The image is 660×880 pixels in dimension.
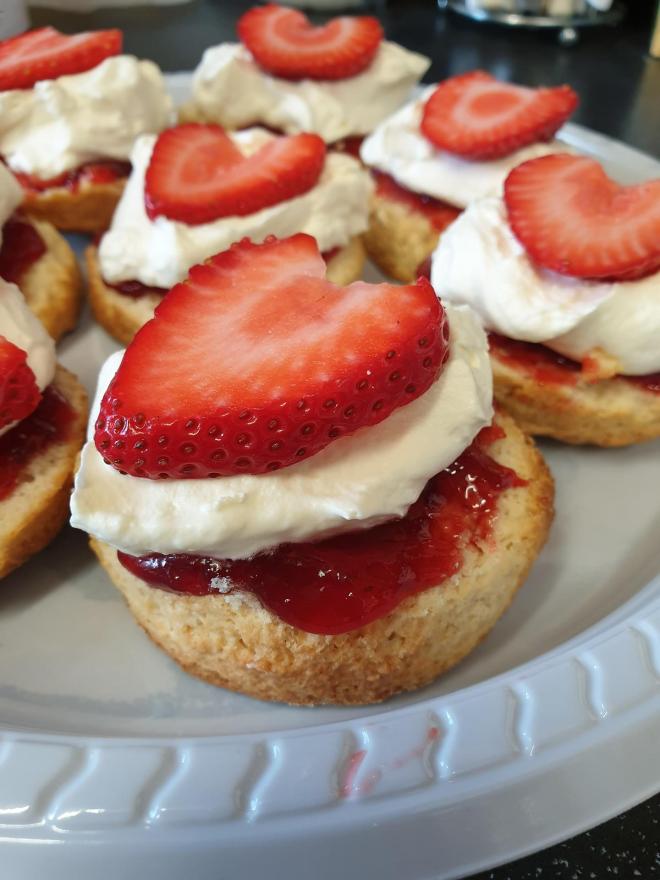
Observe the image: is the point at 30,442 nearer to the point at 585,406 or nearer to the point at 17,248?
the point at 17,248

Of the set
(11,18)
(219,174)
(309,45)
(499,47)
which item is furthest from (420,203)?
(499,47)

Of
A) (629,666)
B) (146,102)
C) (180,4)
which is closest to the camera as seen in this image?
(629,666)

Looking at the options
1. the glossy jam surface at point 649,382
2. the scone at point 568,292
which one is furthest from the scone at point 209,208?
the glossy jam surface at point 649,382

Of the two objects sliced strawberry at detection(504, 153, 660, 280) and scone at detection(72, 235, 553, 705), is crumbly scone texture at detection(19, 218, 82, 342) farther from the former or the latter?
sliced strawberry at detection(504, 153, 660, 280)

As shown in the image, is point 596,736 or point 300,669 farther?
point 300,669

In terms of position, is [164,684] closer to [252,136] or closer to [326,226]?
[326,226]

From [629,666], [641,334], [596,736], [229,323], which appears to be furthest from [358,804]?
[641,334]

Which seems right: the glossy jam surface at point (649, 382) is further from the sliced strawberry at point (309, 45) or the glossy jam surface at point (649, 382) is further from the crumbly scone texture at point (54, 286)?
the sliced strawberry at point (309, 45)
